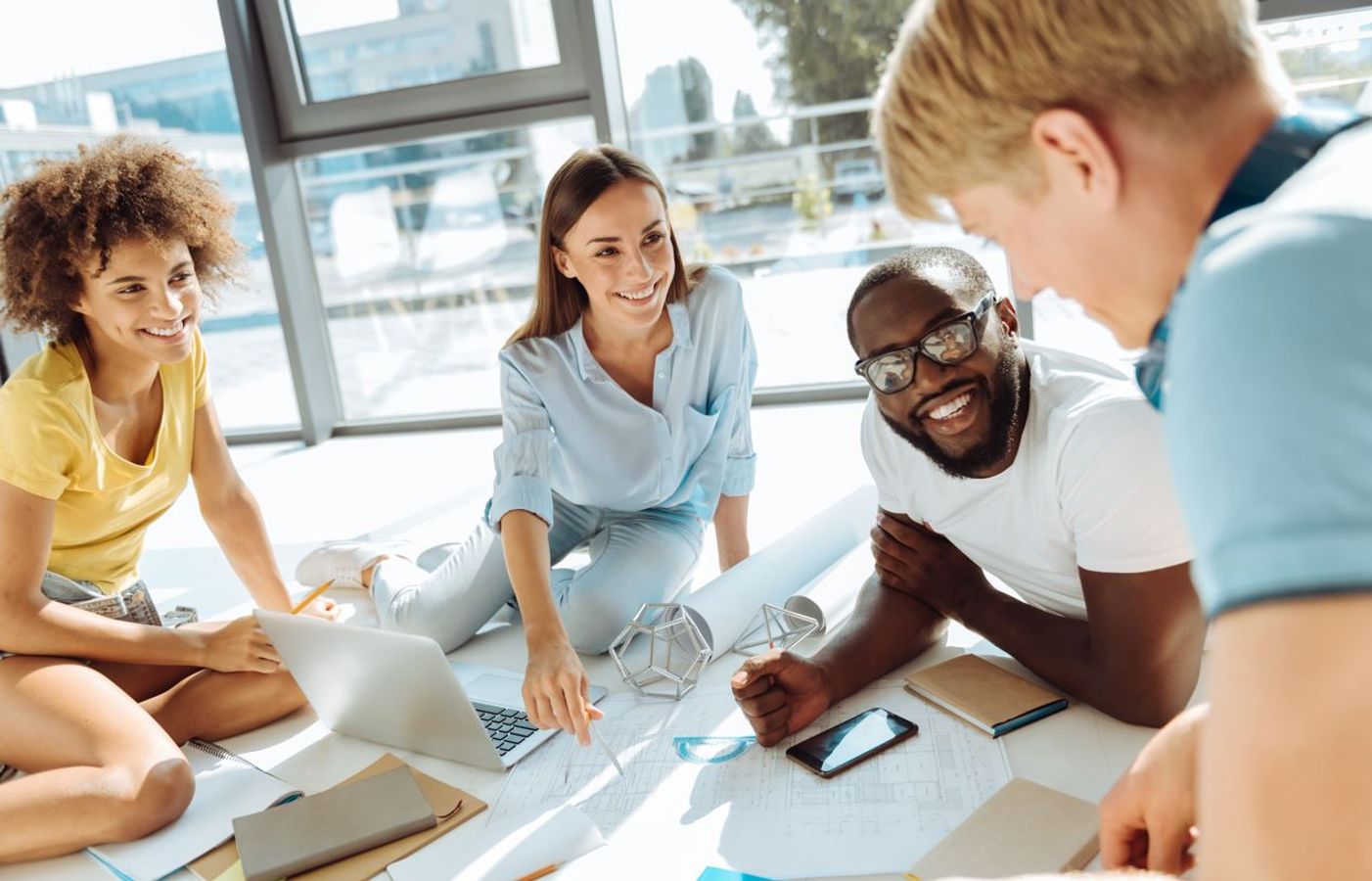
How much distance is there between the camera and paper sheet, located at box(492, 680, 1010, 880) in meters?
1.38

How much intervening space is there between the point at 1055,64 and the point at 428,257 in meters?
4.28

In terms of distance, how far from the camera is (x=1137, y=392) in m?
1.54

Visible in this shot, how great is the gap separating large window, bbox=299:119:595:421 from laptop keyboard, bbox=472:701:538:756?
2.89m

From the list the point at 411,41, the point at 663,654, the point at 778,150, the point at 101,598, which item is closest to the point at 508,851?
the point at 663,654

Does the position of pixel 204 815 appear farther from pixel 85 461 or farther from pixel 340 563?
pixel 340 563

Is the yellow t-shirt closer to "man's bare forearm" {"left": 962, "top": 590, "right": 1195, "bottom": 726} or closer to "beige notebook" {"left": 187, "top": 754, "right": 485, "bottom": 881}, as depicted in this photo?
"beige notebook" {"left": 187, "top": 754, "right": 485, "bottom": 881}

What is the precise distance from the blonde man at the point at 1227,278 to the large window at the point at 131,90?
439cm

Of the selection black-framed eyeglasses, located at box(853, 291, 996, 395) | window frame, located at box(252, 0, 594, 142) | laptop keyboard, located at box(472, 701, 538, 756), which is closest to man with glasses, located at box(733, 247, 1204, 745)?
black-framed eyeglasses, located at box(853, 291, 996, 395)

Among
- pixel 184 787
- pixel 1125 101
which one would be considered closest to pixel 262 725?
pixel 184 787

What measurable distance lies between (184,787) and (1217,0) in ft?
5.55

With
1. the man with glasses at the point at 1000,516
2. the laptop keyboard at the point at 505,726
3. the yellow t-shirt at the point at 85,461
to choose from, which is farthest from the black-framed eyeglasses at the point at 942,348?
the yellow t-shirt at the point at 85,461

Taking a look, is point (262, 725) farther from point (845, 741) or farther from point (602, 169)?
point (602, 169)

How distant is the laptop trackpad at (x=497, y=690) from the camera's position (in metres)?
2.00

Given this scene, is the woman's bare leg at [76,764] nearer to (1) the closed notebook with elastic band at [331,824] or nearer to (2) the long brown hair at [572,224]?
(1) the closed notebook with elastic band at [331,824]
